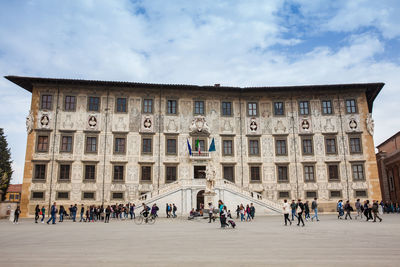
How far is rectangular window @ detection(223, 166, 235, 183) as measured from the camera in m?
32.0

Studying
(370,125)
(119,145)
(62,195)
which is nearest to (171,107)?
(119,145)

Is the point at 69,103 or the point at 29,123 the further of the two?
the point at 69,103

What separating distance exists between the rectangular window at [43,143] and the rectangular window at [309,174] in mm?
24833

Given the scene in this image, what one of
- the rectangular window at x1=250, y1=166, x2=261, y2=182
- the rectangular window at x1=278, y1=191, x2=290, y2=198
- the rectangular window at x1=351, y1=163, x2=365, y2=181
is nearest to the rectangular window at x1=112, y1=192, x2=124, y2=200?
the rectangular window at x1=250, y1=166, x2=261, y2=182

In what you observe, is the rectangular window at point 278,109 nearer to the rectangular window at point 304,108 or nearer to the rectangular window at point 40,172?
the rectangular window at point 304,108

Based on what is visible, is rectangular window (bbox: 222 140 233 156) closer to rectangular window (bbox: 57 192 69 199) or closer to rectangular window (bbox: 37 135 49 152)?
rectangular window (bbox: 57 192 69 199)

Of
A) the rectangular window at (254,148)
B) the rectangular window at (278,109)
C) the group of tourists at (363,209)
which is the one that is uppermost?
the rectangular window at (278,109)

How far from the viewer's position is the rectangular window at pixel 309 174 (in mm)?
32156

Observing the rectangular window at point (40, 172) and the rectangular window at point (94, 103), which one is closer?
the rectangular window at point (40, 172)

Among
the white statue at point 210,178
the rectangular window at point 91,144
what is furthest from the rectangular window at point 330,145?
the rectangular window at point 91,144

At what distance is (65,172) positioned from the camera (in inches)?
1193

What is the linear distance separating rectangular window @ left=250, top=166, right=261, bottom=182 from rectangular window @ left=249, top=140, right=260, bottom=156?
4.58ft

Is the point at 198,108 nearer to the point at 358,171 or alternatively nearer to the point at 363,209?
the point at 358,171

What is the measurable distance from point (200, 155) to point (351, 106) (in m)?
16.4
